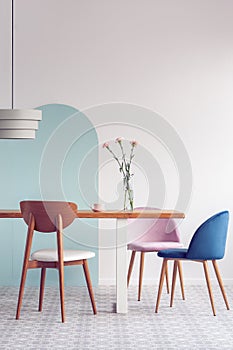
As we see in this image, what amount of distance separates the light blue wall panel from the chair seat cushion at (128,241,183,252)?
0.83m

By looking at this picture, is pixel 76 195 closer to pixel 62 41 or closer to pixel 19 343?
pixel 62 41

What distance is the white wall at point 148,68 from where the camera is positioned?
643 centimetres

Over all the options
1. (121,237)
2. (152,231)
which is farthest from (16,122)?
(152,231)

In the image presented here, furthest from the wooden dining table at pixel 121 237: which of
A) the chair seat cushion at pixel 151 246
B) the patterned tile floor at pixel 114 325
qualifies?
the chair seat cushion at pixel 151 246

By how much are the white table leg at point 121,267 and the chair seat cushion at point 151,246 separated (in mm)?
467

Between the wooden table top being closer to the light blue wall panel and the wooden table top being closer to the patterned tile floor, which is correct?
the patterned tile floor

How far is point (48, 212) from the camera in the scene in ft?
16.2

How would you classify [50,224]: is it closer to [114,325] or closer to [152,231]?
[114,325]

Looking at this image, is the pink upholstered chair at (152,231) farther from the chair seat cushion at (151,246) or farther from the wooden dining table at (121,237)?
the wooden dining table at (121,237)

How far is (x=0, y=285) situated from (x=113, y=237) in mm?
1052

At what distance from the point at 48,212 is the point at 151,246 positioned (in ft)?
3.30

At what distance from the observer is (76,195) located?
6.48m

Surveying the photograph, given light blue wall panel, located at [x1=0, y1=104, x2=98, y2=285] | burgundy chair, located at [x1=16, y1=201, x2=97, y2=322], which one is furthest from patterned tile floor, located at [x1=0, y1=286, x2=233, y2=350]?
light blue wall panel, located at [x1=0, y1=104, x2=98, y2=285]

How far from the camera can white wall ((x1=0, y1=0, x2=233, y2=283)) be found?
643cm
